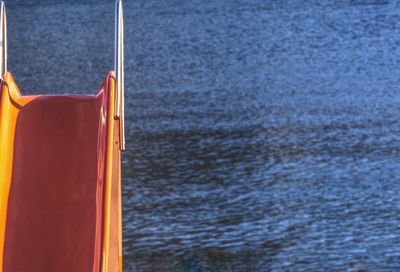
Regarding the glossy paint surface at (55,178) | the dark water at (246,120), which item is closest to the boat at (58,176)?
the glossy paint surface at (55,178)

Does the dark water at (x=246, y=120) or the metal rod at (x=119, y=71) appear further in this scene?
the dark water at (x=246, y=120)

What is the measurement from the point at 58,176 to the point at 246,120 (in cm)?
124

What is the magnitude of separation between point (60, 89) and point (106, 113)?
1.49 metres

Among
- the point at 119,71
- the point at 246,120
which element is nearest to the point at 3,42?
the point at 119,71

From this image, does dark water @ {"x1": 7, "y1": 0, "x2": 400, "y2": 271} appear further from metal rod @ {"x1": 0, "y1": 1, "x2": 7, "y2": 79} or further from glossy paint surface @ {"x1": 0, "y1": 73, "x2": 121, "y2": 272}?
metal rod @ {"x1": 0, "y1": 1, "x2": 7, "y2": 79}

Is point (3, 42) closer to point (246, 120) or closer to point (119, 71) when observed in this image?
point (119, 71)

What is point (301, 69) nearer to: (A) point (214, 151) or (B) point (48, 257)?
(A) point (214, 151)

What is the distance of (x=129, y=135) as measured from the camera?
2.28m

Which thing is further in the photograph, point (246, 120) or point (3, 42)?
point (246, 120)

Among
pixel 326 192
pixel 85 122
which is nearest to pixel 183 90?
pixel 326 192

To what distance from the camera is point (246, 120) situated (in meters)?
2.43

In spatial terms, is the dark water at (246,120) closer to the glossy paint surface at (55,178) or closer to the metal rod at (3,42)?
the glossy paint surface at (55,178)

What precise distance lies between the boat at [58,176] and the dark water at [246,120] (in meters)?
0.33

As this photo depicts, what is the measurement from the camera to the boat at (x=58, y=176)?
1228 millimetres
